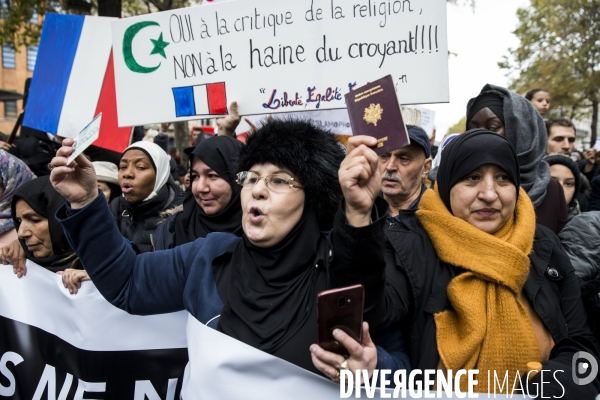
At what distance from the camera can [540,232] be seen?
2.14 meters

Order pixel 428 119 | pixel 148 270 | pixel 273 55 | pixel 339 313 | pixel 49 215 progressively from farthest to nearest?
pixel 428 119 < pixel 273 55 < pixel 49 215 < pixel 148 270 < pixel 339 313

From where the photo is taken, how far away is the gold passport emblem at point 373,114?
161 cm

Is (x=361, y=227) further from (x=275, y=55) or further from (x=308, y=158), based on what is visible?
(x=275, y=55)

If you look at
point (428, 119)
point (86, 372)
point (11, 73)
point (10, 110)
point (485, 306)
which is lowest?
point (86, 372)

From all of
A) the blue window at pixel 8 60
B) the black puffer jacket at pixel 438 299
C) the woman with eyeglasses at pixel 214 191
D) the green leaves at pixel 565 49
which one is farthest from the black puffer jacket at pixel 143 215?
the blue window at pixel 8 60

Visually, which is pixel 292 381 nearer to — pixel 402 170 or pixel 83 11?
pixel 402 170

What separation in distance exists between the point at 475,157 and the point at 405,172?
104cm

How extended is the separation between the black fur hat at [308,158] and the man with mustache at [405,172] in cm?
99

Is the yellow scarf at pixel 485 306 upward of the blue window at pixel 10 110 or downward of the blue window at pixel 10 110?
downward

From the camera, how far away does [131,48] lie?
3230 mm

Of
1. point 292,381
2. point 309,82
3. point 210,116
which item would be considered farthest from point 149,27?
point 292,381

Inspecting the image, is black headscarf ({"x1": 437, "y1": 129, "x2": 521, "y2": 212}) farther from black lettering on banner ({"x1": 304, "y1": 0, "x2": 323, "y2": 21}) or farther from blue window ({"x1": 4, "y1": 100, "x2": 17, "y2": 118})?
blue window ({"x1": 4, "y1": 100, "x2": 17, "y2": 118})

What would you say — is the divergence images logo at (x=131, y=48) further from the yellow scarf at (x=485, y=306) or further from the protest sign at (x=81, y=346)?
the yellow scarf at (x=485, y=306)

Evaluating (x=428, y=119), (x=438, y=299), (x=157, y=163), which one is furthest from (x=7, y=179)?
(x=428, y=119)
